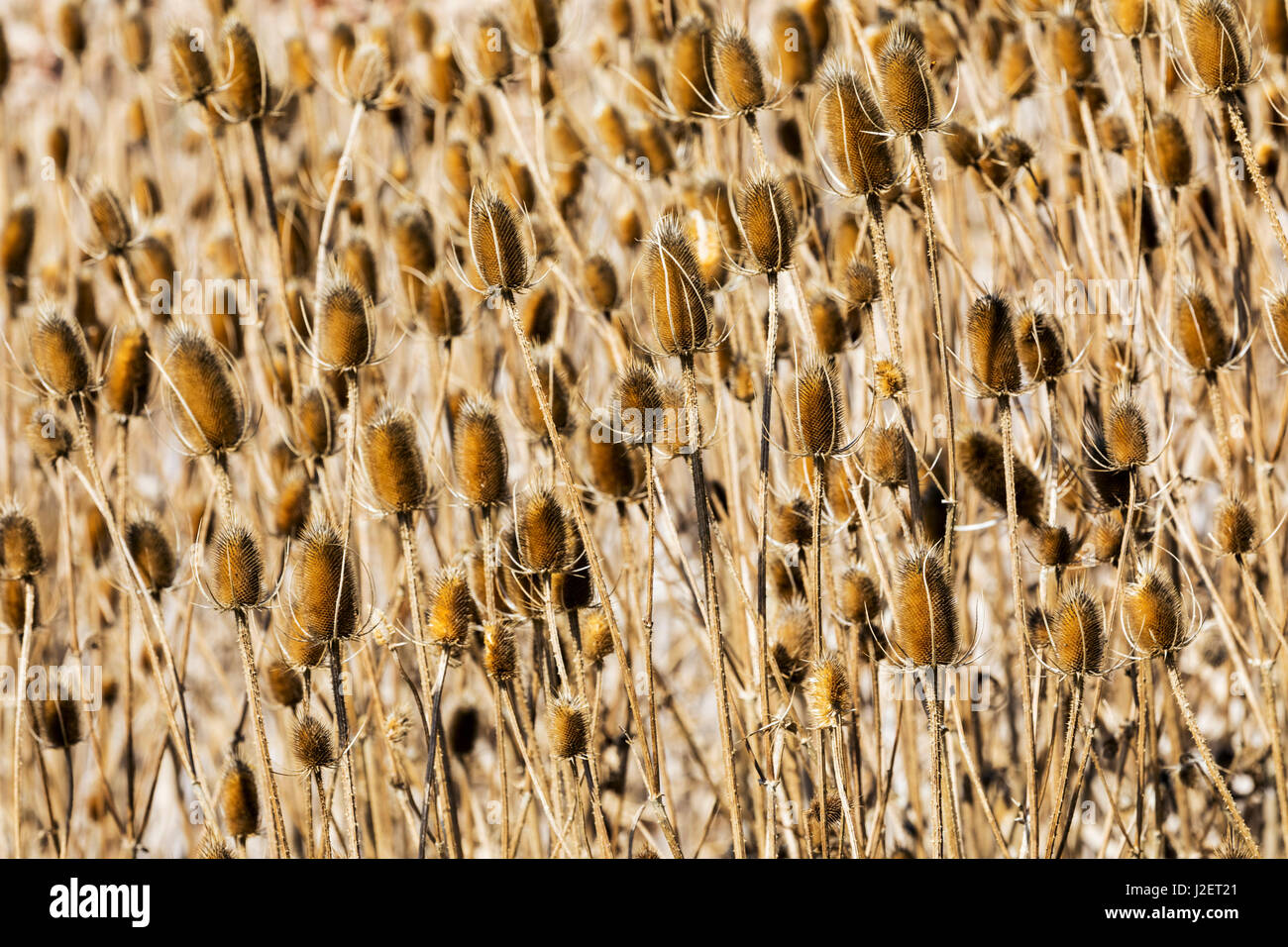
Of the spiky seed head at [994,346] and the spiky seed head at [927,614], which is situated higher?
the spiky seed head at [994,346]

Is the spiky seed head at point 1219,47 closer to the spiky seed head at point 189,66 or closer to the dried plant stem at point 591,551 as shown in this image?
the dried plant stem at point 591,551

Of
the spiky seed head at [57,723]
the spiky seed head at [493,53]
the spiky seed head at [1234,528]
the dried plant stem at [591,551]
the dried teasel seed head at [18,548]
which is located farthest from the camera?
the spiky seed head at [493,53]

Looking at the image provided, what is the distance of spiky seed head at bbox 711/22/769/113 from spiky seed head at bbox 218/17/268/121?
0.88 meters

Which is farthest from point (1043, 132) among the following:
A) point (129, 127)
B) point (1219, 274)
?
point (129, 127)

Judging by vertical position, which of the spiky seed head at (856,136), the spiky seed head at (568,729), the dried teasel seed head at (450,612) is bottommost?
the spiky seed head at (568,729)

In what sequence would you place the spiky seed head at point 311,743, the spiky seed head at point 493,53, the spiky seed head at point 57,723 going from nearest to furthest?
the spiky seed head at point 311,743 < the spiky seed head at point 57,723 < the spiky seed head at point 493,53

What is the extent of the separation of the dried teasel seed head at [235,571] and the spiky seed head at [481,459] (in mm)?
307

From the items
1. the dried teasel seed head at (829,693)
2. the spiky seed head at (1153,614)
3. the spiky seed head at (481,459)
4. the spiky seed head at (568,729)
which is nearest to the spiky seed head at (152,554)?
the spiky seed head at (481,459)

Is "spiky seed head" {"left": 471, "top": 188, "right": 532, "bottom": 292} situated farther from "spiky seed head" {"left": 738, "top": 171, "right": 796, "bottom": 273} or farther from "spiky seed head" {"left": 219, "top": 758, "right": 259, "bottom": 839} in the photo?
"spiky seed head" {"left": 219, "top": 758, "right": 259, "bottom": 839}

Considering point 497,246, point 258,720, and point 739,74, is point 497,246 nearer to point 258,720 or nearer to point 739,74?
point 739,74

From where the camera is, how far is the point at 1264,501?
6.09 feet

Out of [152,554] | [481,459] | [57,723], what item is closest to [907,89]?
[481,459]

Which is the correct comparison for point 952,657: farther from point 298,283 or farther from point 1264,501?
point 298,283

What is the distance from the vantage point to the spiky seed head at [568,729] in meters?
1.46
